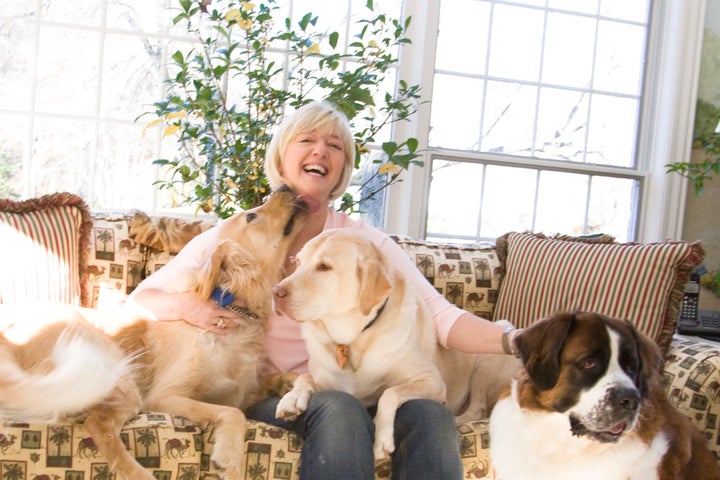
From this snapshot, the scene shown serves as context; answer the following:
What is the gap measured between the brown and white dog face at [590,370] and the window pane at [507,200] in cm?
240

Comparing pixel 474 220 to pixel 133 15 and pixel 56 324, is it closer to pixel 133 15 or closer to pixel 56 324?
pixel 133 15

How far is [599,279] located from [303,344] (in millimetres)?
1080

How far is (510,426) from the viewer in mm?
1926

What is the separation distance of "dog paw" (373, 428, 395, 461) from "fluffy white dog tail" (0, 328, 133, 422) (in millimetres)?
711

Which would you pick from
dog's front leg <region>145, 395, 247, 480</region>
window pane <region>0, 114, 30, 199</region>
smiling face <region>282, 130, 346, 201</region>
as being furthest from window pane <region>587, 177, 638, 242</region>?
window pane <region>0, 114, 30, 199</region>

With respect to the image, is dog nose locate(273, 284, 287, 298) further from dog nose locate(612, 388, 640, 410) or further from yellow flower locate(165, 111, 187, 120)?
yellow flower locate(165, 111, 187, 120)

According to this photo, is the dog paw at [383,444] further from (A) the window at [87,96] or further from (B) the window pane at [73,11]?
(B) the window pane at [73,11]

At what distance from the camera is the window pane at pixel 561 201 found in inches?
168

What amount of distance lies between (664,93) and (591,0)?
2.20 ft

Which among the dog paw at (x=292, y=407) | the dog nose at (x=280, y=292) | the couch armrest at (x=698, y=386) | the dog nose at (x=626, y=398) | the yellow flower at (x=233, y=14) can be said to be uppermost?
the yellow flower at (x=233, y=14)

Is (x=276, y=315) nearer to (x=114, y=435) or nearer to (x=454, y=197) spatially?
(x=114, y=435)

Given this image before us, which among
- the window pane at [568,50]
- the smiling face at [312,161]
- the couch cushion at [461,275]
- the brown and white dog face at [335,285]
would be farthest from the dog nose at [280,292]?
the window pane at [568,50]

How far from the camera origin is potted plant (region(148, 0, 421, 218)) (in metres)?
3.35

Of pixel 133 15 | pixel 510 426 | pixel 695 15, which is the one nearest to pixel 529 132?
pixel 695 15
